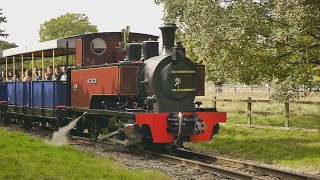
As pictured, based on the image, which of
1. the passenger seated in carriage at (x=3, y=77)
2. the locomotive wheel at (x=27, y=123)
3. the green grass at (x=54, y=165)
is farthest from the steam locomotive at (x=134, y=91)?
the passenger seated in carriage at (x=3, y=77)

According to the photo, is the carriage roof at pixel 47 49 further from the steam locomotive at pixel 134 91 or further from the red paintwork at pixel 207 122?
the red paintwork at pixel 207 122

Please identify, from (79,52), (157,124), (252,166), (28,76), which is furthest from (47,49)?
(252,166)

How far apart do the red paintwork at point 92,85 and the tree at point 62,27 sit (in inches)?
2343

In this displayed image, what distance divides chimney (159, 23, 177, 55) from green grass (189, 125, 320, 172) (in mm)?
3107

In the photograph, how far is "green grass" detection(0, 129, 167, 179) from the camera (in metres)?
7.57

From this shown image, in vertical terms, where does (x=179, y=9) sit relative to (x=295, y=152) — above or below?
above

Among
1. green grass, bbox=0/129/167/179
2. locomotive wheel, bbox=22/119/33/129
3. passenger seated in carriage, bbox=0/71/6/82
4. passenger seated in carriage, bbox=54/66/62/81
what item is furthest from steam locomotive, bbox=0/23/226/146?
passenger seated in carriage, bbox=0/71/6/82

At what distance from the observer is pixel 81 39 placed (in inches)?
476

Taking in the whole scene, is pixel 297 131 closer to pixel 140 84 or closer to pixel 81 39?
pixel 140 84

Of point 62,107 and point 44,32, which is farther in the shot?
point 44,32

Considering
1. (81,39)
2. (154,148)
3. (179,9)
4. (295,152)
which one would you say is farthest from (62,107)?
(179,9)

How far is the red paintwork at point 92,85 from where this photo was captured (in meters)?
10.8

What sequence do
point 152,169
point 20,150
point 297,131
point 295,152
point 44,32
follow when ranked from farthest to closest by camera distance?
point 44,32 → point 297,131 → point 295,152 → point 20,150 → point 152,169

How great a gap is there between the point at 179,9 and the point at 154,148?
10.7m
